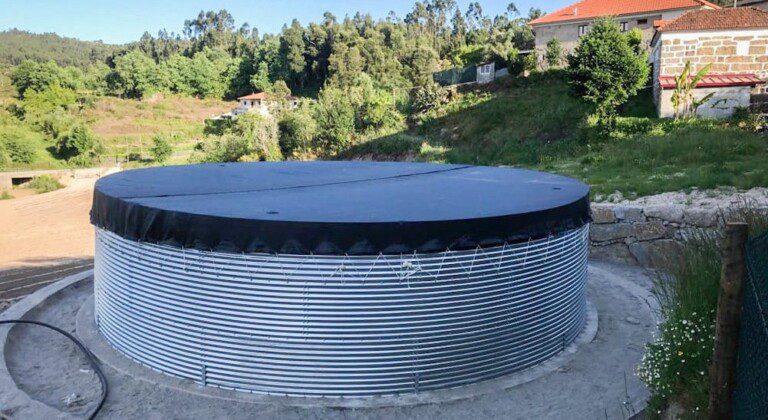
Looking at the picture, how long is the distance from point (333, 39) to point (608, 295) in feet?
226

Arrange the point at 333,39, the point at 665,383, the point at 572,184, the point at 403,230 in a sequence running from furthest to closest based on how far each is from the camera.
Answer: the point at 333,39 < the point at 572,184 < the point at 403,230 < the point at 665,383

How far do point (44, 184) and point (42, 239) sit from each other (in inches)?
847

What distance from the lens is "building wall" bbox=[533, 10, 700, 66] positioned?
3444cm

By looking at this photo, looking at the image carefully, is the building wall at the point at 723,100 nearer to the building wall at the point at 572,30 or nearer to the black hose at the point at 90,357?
the building wall at the point at 572,30

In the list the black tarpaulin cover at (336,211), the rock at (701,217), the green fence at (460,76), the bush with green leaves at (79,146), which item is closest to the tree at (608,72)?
the rock at (701,217)

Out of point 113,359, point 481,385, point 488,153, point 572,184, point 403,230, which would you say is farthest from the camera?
point 488,153

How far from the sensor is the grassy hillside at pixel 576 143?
11.9m

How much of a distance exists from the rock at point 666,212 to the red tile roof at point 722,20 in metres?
15.3

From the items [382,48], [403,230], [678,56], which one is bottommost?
[403,230]

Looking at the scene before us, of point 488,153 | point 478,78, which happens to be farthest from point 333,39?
point 488,153

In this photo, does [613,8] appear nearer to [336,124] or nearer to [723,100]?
[336,124]

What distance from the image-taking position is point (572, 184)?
708cm

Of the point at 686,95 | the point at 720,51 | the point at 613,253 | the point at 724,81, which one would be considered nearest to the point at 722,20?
the point at 720,51

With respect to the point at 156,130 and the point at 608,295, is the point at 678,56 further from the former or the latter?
the point at 156,130
